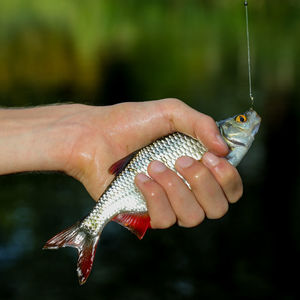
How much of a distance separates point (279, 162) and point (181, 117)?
1231cm

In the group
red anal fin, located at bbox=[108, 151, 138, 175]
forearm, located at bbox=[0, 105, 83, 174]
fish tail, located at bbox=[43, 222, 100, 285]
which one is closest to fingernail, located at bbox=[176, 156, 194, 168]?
red anal fin, located at bbox=[108, 151, 138, 175]

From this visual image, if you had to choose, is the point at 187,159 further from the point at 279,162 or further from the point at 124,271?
the point at 279,162

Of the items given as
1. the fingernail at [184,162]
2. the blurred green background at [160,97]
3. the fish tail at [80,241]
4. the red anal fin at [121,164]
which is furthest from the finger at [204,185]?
the blurred green background at [160,97]

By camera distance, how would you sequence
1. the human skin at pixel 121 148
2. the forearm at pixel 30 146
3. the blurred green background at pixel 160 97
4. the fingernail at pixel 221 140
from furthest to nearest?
Result: the blurred green background at pixel 160 97
the forearm at pixel 30 146
the human skin at pixel 121 148
the fingernail at pixel 221 140

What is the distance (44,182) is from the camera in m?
14.4

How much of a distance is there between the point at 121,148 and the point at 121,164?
57 centimetres

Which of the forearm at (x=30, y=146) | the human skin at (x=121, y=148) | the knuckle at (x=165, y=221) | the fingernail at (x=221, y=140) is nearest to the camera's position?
the fingernail at (x=221, y=140)

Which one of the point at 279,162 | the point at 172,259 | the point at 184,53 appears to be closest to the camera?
the point at 172,259

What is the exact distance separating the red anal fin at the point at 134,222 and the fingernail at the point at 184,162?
544 millimetres

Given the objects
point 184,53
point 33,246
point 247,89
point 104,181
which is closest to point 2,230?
point 33,246

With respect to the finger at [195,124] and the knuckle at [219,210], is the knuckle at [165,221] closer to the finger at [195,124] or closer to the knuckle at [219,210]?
the knuckle at [219,210]

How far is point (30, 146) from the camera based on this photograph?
195 inches

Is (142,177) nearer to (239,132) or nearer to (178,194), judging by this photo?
(178,194)

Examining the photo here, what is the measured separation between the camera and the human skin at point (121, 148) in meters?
4.36
